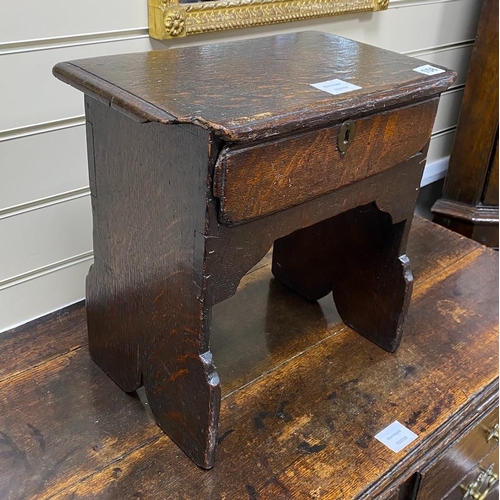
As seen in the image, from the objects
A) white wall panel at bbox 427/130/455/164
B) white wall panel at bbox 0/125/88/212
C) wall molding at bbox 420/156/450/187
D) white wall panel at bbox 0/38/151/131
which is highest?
white wall panel at bbox 0/38/151/131

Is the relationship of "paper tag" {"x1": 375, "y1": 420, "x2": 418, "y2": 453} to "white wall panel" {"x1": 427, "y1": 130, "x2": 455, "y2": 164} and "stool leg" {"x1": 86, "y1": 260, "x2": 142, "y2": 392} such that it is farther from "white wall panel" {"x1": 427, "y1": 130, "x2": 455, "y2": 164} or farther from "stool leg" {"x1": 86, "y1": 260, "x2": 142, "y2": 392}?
"white wall panel" {"x1": 427, "y1": 130, "x2": 455, "y2": 164}

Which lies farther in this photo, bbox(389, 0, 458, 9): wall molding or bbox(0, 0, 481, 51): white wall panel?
bbox(389, 0, 458, 9): wall molding

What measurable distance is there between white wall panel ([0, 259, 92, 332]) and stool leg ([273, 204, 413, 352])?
378 mm

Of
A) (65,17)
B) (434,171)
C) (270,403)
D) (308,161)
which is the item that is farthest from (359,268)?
(434,171)

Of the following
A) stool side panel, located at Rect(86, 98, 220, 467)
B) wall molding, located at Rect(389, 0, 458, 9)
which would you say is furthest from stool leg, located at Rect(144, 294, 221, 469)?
wall molding, located at Rect(389, 0, 458, 9)

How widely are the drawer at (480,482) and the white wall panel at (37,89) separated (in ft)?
2.93

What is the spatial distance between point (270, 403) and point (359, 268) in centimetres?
29

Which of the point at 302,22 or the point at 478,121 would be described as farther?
the point at 478,121

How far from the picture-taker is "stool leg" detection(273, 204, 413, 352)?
99 cm

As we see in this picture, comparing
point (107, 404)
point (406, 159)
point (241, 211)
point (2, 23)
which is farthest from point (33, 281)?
point (406, 159)

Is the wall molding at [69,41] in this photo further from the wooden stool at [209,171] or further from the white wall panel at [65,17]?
the wooden stool at [209,171]

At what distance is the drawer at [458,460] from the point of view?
0.93 m

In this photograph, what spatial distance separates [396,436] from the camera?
88 centimetres

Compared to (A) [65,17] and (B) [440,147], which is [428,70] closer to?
(A) [65,17]
